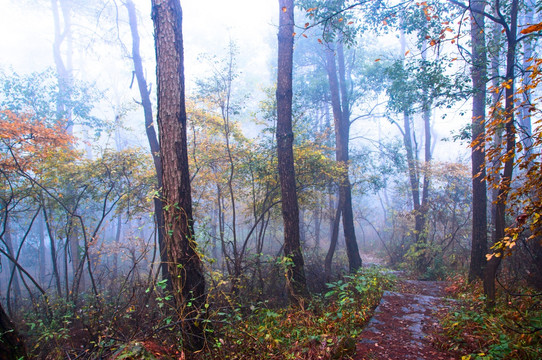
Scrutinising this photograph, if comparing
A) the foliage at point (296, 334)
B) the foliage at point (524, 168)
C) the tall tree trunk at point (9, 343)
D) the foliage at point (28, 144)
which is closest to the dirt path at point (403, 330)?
the foliage at point (296, 334)

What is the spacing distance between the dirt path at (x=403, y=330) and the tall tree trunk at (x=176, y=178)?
6.64ft

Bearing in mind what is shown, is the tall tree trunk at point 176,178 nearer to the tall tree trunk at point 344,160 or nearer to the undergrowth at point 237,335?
the undergrowth at point 237,335

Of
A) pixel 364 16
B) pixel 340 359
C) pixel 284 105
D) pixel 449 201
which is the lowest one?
pixel 340 359

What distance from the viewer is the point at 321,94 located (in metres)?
15.1

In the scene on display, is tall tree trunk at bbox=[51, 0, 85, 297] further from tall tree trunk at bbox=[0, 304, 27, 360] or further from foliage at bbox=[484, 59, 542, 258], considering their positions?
foliage at bbox=[484, 59, 542, 258]

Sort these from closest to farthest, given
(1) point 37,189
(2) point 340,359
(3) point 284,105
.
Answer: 1. (2) point 340,359
2. (3) point 284,105
3. (1) point 37,189

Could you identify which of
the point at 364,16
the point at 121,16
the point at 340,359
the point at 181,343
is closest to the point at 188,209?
the point at 181,343

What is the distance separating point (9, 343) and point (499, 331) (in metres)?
5.67

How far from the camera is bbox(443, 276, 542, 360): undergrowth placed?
2.91 meters

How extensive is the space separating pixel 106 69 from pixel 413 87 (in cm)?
3535

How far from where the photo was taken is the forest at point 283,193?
351 cm

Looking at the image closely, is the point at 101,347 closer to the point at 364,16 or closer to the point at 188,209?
the point at 188,209

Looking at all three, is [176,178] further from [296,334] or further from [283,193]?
[283,193]

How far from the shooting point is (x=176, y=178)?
366cm
